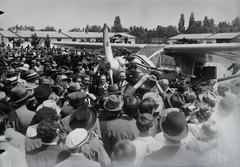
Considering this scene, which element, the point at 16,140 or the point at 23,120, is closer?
the point at 16,140

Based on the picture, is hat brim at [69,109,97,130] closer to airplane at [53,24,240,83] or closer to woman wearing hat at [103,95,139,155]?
woman wearing hat at [103,95,139,155]

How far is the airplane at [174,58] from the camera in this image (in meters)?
9.62

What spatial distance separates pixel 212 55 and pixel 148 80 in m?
9.29

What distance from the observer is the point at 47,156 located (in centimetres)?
269

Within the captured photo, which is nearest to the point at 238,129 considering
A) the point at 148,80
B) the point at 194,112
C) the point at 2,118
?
the point at 194,112

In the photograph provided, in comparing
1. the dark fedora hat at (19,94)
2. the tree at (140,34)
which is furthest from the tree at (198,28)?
the dark fedora hat at (19,94)

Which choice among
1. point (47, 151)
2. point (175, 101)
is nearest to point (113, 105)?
point (175, 101)

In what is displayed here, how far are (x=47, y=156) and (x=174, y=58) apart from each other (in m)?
10.3

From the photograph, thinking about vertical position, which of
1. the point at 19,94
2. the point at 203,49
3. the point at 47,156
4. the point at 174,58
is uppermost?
the point at 203,49

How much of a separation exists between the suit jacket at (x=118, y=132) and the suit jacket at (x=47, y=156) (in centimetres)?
81

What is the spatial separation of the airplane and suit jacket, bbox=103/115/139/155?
5534mm

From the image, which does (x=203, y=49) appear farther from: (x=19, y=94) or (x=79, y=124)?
(x=79, y=124)

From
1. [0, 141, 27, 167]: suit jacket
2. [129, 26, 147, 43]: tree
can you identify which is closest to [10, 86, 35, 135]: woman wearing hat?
[0, 141, 27, 167]: suit jacket

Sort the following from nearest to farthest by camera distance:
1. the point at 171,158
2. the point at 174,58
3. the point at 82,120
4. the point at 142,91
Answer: the point at 171,158
the point at 82,120
the point at 142,91
the point at 174,58
